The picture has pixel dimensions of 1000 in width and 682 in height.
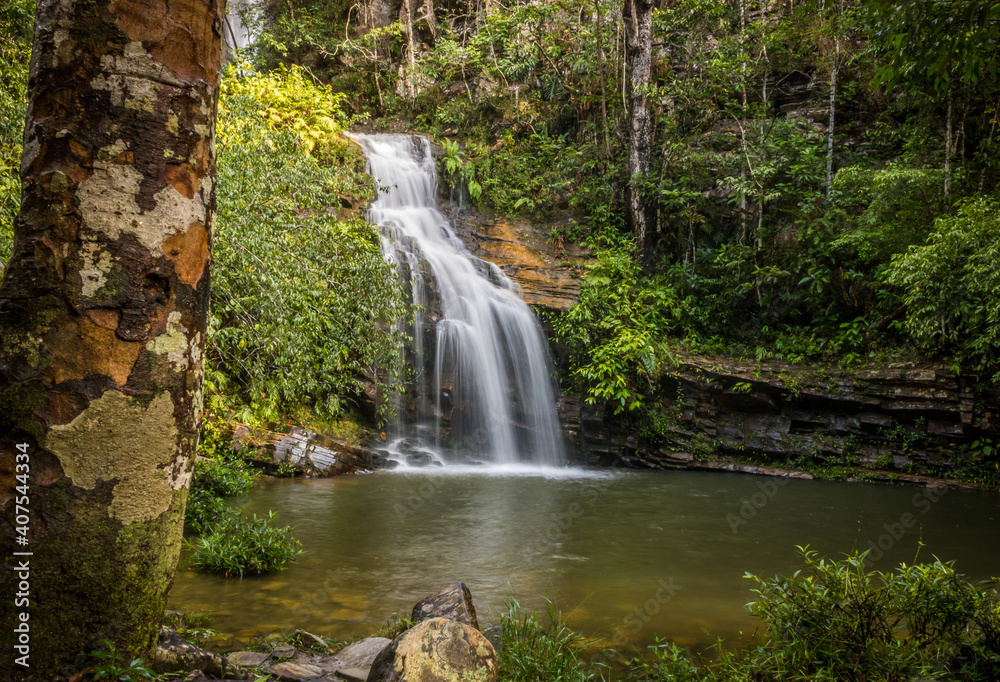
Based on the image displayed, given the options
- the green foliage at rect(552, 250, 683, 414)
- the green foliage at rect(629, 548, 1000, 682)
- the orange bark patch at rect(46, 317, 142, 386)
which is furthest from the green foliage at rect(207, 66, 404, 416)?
the green foliage at rect(552, 250, 683, 414)

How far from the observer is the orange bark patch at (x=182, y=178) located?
2.01 m

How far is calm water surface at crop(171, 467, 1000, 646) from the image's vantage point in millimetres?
4957

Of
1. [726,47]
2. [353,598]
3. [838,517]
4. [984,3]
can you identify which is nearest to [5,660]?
[353,598]

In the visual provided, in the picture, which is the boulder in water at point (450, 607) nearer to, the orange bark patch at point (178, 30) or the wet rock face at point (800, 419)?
the orange bark patch at point (178, 30)

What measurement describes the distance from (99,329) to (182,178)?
58 centimetres

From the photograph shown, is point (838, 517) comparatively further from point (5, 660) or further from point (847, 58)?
point (847, 58)

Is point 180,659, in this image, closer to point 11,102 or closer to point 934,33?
point 934,33

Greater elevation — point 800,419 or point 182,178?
point 182,178

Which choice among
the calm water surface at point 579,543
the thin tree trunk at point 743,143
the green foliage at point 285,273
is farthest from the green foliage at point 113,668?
the thin tree trunk at point 743,143

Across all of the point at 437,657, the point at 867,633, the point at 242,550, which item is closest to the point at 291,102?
the point at 242,550

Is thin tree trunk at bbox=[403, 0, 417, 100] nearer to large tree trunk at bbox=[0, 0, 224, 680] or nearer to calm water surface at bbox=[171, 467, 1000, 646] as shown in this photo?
Answer: calm water surface at bbox=[171, 467, 1000, 646]

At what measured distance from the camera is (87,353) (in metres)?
1.86

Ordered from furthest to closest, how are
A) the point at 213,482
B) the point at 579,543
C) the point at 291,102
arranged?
the point at 291,102 < the point at 213,482 < the point at 579,543

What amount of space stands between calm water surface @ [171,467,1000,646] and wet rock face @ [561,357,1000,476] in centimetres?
114
